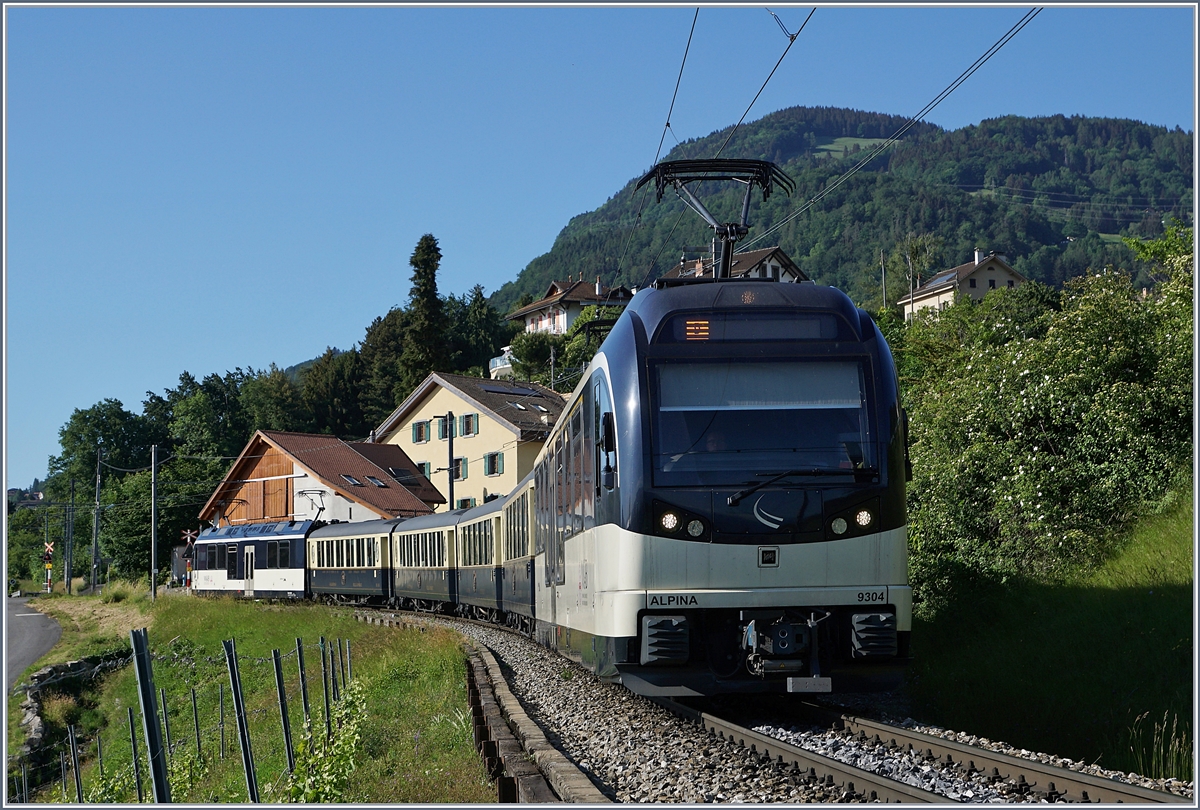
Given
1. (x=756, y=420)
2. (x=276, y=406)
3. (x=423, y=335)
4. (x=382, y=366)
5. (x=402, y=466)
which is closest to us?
(x=756, y=420)

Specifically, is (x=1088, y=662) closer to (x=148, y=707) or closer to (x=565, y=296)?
(x=148, y=707)

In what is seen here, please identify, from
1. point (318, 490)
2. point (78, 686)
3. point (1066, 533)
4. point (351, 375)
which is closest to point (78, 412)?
point (351, 375)

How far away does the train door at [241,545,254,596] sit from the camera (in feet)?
144

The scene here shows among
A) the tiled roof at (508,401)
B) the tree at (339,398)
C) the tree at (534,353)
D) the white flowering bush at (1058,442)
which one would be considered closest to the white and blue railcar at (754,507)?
the white flowering bush at (1058,442)

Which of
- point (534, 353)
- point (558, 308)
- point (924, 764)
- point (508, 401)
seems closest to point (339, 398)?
point (558, 308)

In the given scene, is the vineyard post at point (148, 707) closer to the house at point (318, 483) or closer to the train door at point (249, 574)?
the train door at point (249, 574)

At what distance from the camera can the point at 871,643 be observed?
29.5ft

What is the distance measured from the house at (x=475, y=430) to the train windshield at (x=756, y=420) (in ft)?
134

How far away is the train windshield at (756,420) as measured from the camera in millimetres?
9047

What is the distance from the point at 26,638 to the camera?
4762 centimetres

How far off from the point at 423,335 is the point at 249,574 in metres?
42.8

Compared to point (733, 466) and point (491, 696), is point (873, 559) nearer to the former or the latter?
point (733, 466)

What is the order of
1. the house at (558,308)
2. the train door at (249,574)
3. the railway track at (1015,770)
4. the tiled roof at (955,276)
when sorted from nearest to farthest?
1. the railway track at (1015,770)
2. the train door at (249,574)
3. the tiled roof at (955,276)
4. the house at (558,308)

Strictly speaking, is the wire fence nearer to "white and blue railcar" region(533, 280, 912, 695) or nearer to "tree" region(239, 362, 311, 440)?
"white and blue railcar" region(533, 280, 912, 695)
